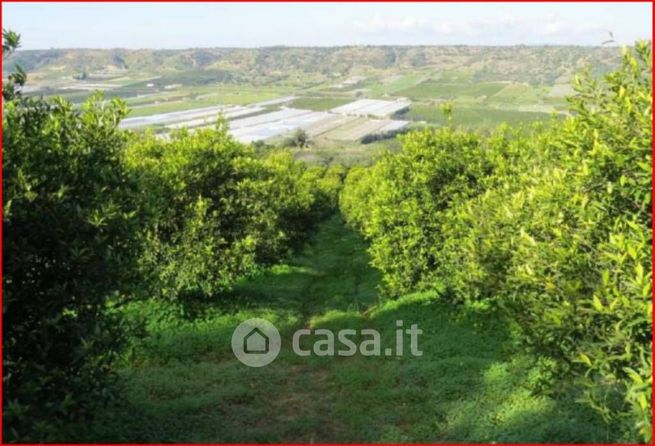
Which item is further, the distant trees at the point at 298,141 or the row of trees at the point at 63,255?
the distant trees at the point at 298,141

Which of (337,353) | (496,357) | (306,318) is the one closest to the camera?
(496,357)

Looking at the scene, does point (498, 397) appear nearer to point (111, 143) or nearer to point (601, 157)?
point (601, 157)

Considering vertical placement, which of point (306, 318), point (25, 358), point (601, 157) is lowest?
point (306, 318)

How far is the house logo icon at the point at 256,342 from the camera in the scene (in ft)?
68.5

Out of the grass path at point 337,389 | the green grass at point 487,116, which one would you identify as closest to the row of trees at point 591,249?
the grass path at point 337,389

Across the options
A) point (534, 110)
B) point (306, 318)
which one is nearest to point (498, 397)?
point (306, 318)

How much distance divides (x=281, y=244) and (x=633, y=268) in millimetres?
26314

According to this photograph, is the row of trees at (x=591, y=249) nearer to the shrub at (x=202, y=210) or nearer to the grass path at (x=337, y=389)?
the grass path at (x=337, y=389)

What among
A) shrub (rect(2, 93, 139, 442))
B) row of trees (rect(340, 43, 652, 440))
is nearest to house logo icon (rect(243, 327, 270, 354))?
shrub (rect(2, 93, 139, 442))

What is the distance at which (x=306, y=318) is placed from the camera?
83.6 ft

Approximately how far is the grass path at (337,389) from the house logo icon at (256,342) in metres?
0.34

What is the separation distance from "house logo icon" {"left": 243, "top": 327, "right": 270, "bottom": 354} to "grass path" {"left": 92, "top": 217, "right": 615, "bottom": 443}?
700mm

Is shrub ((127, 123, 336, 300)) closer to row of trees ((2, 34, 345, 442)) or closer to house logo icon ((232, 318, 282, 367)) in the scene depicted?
house logo icon ((232, 318, 282, 367))

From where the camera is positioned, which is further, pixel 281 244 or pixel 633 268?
pixel 281 244
